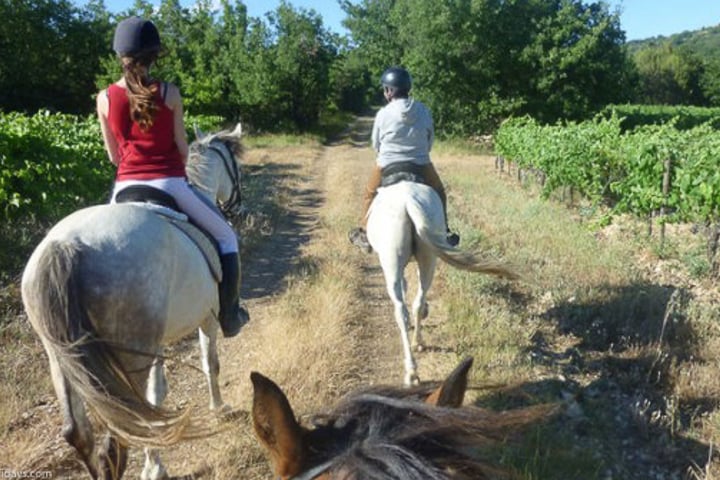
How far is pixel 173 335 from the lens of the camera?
3379mm

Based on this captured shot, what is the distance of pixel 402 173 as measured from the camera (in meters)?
5.45

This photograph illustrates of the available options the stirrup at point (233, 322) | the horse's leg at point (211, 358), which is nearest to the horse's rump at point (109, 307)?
the stirrup at point (233, 322)

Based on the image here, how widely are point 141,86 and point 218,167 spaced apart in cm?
232

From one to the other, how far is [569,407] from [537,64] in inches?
1069

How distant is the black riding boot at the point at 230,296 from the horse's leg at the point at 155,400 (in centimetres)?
64

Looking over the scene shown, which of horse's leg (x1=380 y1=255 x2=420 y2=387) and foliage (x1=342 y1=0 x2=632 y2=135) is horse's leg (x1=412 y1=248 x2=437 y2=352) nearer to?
horse's leg (x1=380 y1=255 x2=420 y2=387)

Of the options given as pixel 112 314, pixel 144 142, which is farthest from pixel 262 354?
pixel 112 314

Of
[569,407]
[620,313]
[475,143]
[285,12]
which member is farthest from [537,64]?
[569,407]

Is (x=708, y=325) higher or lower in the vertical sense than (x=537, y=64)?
lower

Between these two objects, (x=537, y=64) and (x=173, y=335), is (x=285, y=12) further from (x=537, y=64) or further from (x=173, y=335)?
(x=173, y=335)

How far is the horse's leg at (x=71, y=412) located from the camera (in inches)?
104

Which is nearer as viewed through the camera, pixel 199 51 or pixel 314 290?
pixel 314 290

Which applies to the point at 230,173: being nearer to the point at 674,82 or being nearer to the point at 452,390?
the point at 452,390

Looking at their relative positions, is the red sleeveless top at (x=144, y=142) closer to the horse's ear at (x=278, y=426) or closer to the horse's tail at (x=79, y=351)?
the horse's tail at (x=79, y=351)
